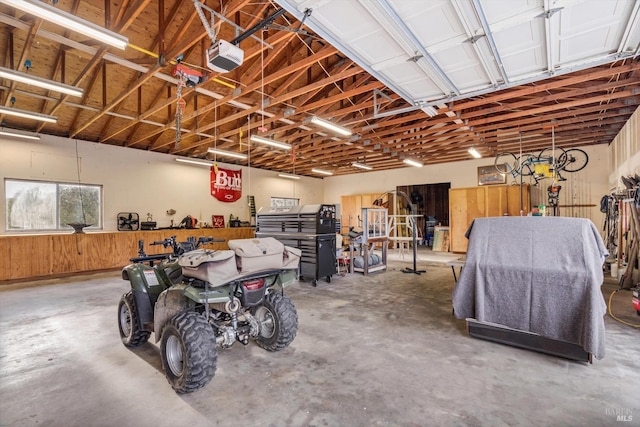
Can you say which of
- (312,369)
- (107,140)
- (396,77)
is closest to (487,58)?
(396,77)

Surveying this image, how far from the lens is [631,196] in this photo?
4.84 m

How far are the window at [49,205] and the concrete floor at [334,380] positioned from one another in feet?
15.7

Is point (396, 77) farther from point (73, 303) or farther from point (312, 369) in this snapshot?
point (73, 303)

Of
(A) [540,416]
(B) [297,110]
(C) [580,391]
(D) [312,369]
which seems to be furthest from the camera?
(B) [297,110]

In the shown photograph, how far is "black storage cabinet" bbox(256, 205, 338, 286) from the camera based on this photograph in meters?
5.58

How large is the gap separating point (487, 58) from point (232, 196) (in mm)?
9832

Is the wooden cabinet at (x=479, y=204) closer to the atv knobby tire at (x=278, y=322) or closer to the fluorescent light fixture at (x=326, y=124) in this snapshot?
the fluorescent light fixture at (x=326, y=124)

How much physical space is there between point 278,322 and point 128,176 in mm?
8326

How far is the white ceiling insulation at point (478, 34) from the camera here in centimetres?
216

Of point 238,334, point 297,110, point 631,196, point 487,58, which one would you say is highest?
point 297,110

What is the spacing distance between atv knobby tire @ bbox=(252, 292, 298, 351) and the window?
25.2 feet

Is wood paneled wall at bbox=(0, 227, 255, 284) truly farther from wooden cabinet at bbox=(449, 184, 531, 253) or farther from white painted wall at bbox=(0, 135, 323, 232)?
wooden cabinet at bbox=(449, 184, 531, 253)

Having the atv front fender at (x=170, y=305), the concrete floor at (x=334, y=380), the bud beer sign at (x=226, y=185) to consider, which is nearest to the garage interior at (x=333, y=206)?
the concrete floor at (x=334, y=380)

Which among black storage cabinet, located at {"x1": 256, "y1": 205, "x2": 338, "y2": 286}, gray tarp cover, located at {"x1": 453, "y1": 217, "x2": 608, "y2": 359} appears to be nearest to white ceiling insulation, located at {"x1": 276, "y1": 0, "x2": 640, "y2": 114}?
gray tarp cover, located at {"x1": 453, "y1": 217, "x2": 608, "y2": 359}
